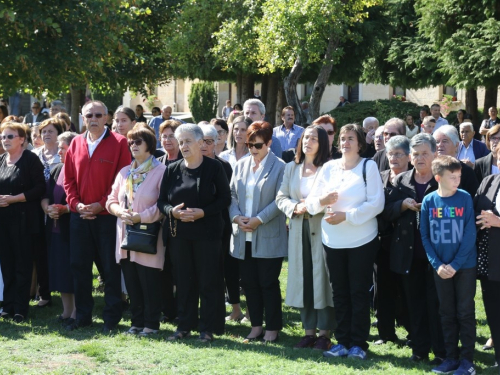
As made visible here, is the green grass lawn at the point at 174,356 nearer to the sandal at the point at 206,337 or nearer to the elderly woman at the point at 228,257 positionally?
the sandal at the point at 206,337

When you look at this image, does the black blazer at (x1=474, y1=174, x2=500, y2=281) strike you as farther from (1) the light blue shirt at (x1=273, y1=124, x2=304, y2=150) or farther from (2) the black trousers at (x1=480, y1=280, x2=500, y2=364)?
(1) the light blue shirt at (x1=273, y1=124, x2=304, y2=150)

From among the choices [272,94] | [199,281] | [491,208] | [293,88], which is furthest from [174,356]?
[272,94]

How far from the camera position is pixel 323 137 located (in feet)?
24.3

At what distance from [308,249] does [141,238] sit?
166 centimetres

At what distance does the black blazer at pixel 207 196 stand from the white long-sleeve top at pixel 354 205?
0.95m

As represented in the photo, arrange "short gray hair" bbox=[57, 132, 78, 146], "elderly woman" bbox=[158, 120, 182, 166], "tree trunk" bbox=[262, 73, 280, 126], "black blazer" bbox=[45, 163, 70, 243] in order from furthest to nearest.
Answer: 1. "tree trunk" bbox=[262, 73, 280, 126]
2. "short gray hair" bbox=[57, 132, 78, 146]
3. "black blazer" bbox=[45, 163, 70, 243]
4. "elderly woman" bbox=[158, 120, 182, 166]

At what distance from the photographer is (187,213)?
7.33 metres

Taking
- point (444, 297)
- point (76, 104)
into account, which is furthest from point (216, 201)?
point (76, 104)

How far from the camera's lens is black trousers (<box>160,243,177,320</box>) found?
8.19 meters

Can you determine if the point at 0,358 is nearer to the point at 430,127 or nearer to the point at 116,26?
the point at 430,127

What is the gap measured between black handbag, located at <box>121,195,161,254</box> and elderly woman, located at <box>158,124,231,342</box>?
0.13 m

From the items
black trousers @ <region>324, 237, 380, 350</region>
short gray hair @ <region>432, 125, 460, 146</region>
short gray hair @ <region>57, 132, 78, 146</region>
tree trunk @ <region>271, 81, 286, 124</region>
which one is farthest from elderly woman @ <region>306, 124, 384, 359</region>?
tree trunk @ <region>271, 81, 286, 124</region>

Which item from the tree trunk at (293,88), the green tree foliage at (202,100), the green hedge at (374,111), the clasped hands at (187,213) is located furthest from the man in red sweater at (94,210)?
the green tree foliage at (202,100)

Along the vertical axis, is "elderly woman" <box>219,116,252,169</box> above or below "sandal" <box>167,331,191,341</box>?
above
